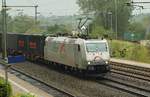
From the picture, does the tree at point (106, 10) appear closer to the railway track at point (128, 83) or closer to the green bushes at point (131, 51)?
the green bushes at point (131, 51)

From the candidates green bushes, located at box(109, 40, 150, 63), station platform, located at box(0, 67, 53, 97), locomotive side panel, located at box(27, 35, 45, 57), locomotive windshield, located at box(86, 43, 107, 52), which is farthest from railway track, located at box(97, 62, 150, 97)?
green bushes, located at box(109, 40, 150, 63)

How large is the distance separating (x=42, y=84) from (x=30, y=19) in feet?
282

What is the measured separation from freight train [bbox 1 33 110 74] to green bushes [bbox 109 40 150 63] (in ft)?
34.2

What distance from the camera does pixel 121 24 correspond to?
94.9 meters

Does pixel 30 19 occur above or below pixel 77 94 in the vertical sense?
above

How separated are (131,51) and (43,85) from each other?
22.6 meters

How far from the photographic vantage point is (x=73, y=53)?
2959cm

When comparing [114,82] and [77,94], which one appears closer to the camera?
[77,94]

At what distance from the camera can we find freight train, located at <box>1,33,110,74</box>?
2795 cm

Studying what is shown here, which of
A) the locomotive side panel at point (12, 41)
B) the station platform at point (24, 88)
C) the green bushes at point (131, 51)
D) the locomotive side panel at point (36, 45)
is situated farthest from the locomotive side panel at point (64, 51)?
the green bushes at point (131, 51)

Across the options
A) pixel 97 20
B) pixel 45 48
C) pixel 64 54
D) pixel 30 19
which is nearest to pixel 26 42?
pixel 45 48

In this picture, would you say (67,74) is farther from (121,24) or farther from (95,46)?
(121,24)

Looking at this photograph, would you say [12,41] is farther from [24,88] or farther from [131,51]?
[24,88]

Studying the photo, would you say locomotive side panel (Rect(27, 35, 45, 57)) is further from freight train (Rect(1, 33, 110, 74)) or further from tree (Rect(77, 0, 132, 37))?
tree (Rect(77, 0, 132, 37))
